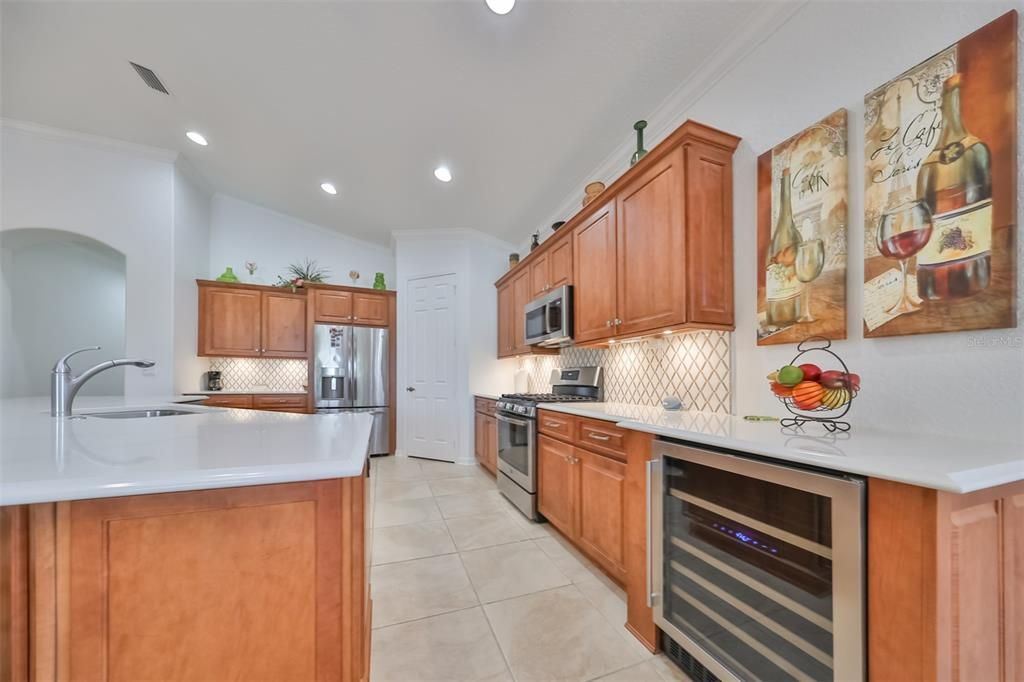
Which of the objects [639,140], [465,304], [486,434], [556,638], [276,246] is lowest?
[556,638]

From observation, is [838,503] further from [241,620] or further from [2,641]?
[2,641]

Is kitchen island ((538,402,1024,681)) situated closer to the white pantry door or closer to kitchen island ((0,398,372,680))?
kitchen island ((0,398,372,680))

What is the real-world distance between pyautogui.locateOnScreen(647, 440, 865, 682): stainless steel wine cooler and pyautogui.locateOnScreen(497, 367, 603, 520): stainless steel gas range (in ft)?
4.40

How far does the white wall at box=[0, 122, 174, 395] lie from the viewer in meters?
3.46

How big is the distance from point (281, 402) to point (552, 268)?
11.8 feet

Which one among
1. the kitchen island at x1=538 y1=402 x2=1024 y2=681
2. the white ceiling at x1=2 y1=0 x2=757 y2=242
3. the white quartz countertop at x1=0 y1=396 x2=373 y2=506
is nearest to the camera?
the white quartz countertop at x1=0 y1=396 x2=373 y2=506

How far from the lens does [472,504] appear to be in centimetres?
321

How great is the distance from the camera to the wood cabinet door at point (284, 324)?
4.84 metres

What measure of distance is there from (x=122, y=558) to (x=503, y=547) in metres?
2.01

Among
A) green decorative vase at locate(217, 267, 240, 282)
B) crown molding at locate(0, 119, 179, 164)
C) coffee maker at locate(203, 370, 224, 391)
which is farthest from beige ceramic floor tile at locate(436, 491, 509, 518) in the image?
crown molding at locate(0, 119, 179, 164)

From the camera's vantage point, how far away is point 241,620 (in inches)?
33.1

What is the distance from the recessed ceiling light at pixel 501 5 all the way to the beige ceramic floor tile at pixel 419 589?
291 centimetres

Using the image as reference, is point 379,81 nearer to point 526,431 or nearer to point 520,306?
point 520,306

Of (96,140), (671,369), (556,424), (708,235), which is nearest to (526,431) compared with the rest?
(556,424)
